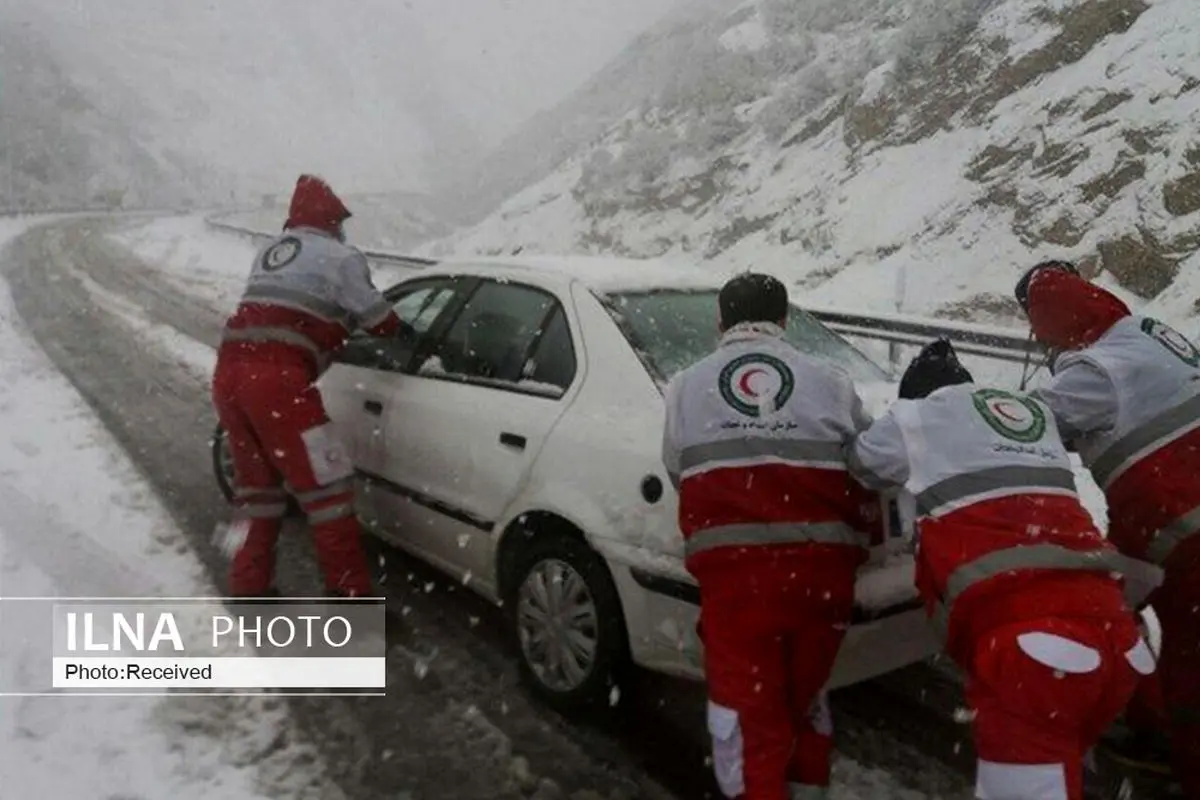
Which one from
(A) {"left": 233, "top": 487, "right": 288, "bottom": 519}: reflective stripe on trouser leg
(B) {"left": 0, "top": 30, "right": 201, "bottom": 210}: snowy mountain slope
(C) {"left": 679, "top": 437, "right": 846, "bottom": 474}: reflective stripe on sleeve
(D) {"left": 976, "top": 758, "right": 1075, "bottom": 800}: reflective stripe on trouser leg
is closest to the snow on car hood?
(C) {"left": 679, "top": 437, "right": 846, "bottom": 474}: reflective stripe on sleeve

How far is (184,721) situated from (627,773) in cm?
170

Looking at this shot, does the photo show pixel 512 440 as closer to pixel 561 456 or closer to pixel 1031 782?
pixel 561 456

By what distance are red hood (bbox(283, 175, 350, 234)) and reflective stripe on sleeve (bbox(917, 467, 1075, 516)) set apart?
10.8 ft

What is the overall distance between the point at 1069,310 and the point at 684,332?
4.74 ft

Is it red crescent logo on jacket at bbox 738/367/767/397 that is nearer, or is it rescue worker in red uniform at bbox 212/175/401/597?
red crescent logo on jacket at bbox 738/367/767/397

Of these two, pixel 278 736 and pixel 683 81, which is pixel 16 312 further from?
pixel 683 81

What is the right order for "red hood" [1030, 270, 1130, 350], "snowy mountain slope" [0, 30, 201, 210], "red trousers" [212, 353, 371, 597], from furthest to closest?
"snowy mountain slope" [0, 30, 201, 210] → "red trousers" [212, 353, 371, 597] → "red hood" [1030, 270, 1130, 350]

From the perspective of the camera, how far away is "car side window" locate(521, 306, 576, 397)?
389 centimetres

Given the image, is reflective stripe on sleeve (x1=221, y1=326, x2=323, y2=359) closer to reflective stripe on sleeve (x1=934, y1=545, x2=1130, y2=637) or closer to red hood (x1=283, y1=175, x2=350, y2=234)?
red hood (x1=283, y1=175, x2=350, y2=234)

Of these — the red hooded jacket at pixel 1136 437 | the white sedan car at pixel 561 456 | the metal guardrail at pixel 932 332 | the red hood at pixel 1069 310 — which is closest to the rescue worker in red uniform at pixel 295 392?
the white sedan car at pixel 561 456

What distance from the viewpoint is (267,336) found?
4.55m

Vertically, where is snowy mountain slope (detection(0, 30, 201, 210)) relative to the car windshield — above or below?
above

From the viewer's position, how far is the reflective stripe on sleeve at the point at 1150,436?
3.01 meters

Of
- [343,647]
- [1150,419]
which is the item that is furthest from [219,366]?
[1150,419]
